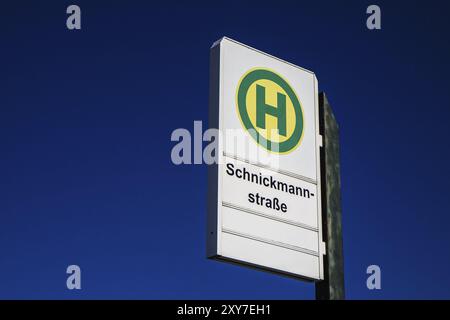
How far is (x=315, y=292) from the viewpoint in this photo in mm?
4930

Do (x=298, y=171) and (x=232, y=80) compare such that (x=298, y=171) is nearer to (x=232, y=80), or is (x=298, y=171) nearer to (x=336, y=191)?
(x=336, y=191)

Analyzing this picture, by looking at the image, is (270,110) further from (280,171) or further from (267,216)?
(267,216)

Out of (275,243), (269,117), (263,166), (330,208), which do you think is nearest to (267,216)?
(275,243)

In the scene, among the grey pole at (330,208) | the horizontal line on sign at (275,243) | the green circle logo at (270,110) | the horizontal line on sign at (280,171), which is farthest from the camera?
the green circle logo at (270,110)

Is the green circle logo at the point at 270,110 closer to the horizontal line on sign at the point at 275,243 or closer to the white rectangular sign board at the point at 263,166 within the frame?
the white rectangular sign board at the point at 263,166

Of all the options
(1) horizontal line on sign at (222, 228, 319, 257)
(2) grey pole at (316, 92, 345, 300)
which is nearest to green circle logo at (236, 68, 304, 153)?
(2) grey pole at (316, 92, 345, 300)

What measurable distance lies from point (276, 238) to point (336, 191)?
0.89 m

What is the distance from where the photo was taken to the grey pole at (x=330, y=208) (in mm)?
4895

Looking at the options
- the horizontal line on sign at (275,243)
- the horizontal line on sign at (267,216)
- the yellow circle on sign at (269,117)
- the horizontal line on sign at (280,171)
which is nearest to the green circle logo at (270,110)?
the yellow circle on sign at (269,117)

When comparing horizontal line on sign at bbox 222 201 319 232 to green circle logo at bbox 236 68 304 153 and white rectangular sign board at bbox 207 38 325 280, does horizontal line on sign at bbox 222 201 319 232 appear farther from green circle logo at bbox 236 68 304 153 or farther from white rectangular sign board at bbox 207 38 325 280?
green circle logo at bbox 236 68 304 153

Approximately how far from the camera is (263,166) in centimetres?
495

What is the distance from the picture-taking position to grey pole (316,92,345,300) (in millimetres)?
4895
